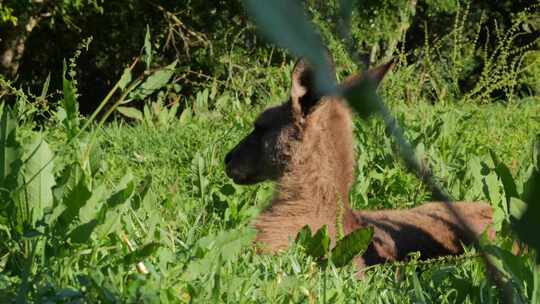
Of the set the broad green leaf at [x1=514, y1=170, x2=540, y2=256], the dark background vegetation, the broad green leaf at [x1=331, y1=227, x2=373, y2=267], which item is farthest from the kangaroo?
the dark background vegetation

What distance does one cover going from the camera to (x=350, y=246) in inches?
135

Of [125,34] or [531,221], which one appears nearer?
[531,221]

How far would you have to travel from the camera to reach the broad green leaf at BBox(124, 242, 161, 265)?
2.59 m

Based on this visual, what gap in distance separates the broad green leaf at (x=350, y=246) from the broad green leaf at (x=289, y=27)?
9.32ft

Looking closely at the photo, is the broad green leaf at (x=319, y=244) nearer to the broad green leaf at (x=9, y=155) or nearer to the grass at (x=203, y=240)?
the grass at (x=203, y=240)

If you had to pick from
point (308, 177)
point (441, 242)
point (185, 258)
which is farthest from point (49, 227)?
point (441, 242)

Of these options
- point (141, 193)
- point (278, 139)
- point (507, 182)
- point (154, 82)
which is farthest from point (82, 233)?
point (278, 139)

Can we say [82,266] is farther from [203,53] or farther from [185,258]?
[203,53]

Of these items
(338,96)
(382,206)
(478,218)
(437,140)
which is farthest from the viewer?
(437,140)

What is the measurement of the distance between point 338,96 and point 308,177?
3.90 meters

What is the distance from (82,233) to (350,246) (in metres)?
1.14

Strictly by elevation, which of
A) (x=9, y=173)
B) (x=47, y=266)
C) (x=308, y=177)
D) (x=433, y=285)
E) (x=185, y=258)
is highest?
(x=9, y=173)

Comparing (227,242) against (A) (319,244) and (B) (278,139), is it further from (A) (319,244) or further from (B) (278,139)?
(B) (278,139)

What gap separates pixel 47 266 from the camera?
8.80 ft
